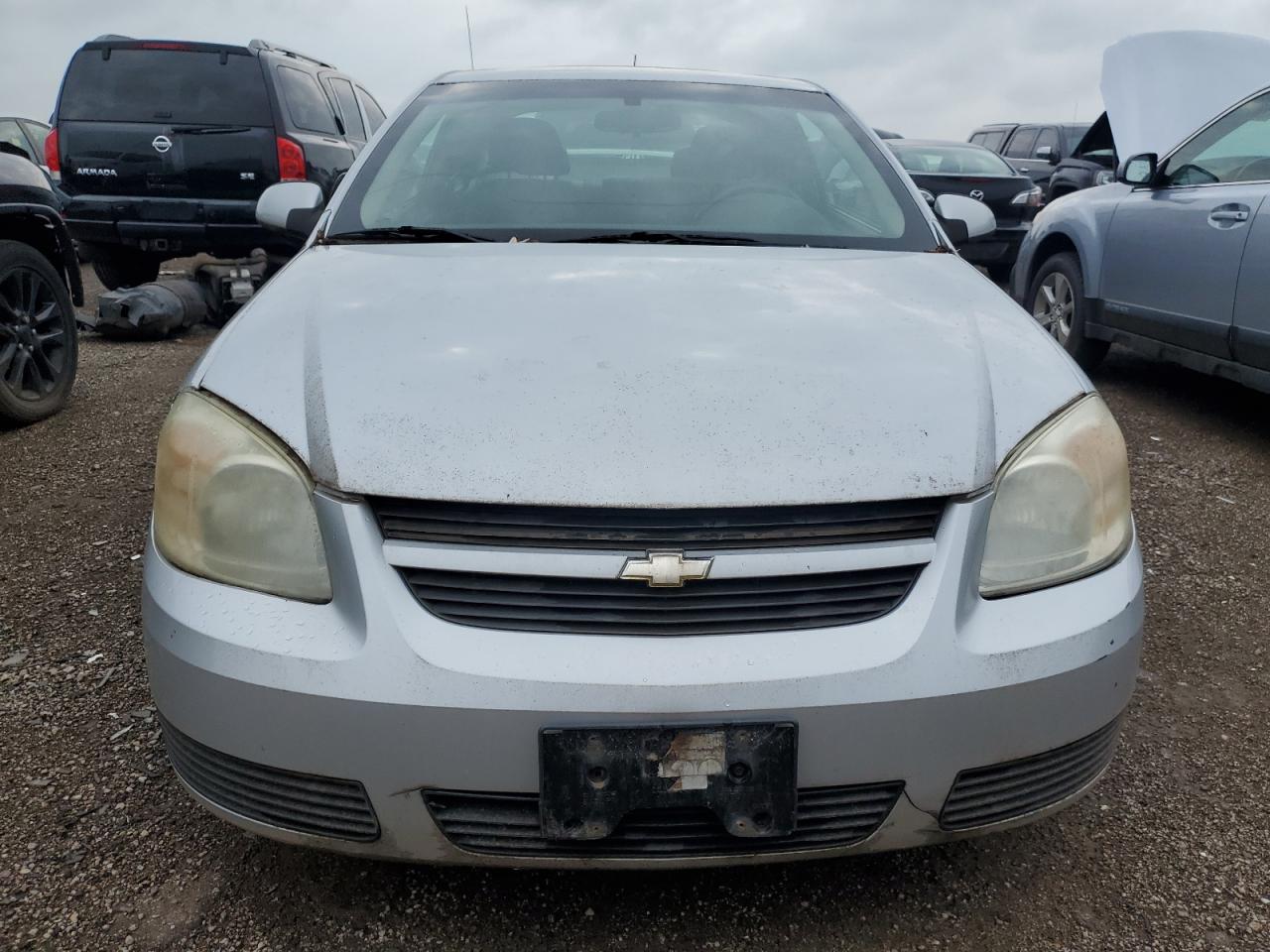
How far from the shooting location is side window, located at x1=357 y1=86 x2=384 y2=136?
9.41 m

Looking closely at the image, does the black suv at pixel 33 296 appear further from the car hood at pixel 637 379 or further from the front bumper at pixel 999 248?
the front bumper at pixel 999 248

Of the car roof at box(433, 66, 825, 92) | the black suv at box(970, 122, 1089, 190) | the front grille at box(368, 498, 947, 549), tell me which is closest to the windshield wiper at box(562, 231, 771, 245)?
the car roof at box(433, 66, 825, 92)

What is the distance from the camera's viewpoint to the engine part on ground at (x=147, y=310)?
259 inches

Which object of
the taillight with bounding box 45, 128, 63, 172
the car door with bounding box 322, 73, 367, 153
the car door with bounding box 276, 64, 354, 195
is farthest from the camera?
the car door with bounding box 322, 73, 367, 153

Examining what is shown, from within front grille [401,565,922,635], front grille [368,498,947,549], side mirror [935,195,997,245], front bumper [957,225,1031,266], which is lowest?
front bumper [957,225,1031,266]

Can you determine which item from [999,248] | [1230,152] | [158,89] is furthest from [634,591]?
[999,248]

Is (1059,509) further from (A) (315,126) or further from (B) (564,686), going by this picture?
(A) (315,126)

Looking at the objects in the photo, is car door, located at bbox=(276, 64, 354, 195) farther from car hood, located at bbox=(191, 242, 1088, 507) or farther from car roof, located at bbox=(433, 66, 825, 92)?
car hood, located at bbox=(191, 242, 1088, 507)

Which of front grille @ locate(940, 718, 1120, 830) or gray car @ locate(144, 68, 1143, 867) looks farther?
front grille @ locate(940, 718, 1120, 830)

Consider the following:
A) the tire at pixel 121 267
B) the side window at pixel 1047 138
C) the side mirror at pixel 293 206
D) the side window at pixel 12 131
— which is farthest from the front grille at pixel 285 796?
the side window at pixel 1047 138

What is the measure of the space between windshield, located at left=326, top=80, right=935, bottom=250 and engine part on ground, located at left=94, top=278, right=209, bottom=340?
14.5 feet

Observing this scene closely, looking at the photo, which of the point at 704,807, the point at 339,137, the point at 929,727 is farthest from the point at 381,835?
the point at 339,137

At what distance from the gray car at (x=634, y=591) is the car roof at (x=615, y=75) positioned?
1430 millimetres

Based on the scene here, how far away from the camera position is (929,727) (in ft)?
4.76
